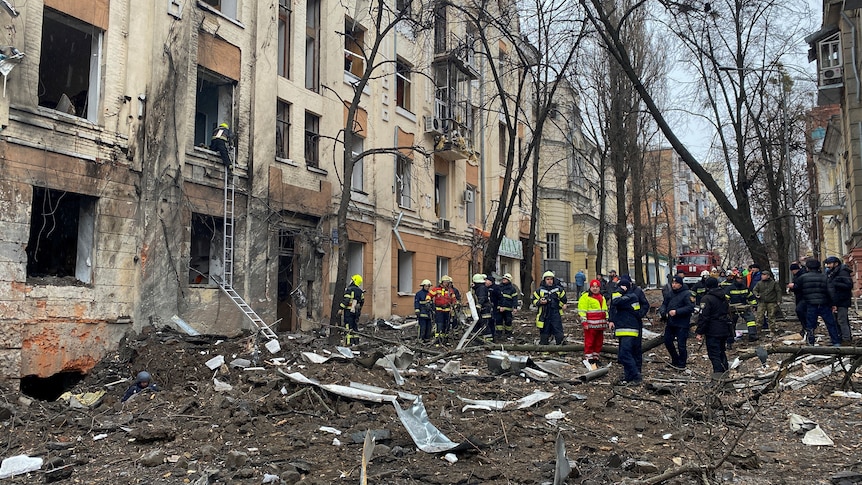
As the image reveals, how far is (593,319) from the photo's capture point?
476 inches

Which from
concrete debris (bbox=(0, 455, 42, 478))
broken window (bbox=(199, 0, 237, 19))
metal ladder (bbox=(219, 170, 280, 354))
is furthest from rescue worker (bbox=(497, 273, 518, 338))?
concrete debris (bbox=(0, 455, 42, 478))

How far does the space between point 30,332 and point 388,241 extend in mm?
12246

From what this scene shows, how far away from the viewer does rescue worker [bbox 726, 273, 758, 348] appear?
1409 centimetres

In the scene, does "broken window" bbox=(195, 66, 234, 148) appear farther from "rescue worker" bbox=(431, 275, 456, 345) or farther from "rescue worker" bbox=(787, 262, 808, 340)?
"rescue worker" bbox=(787, 262, 808, 340)

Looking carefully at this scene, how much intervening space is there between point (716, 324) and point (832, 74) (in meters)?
17.3

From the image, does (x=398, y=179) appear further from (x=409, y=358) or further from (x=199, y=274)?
(x=409, y=358)

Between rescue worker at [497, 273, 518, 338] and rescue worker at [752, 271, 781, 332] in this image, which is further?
rescue worker at [497, 273, 518, 338]

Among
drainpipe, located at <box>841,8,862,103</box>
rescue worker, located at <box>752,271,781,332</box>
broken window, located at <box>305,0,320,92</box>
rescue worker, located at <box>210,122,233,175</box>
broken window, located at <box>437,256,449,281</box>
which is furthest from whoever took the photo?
broken window, located at <box>437,256,449,281</box>

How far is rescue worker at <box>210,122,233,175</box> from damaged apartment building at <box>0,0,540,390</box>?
18cm

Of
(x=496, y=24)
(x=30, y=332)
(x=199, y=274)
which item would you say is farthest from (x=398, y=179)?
(x=30, y=332)

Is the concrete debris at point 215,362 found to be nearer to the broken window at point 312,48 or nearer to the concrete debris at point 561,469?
the concrete debris at point 561,469

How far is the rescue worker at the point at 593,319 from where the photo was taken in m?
11.9

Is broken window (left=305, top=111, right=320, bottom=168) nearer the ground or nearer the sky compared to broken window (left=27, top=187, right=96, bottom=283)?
nearer the sky

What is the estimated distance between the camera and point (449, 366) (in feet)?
38.6
